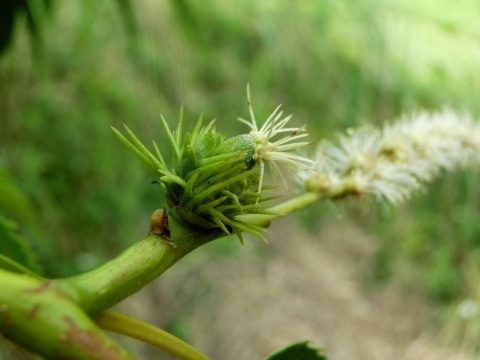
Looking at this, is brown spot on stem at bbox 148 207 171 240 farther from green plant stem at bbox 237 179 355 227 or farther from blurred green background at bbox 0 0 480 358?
blurred green background at bbox 0 0 480 358

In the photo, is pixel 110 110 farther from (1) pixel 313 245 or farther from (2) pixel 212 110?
(1) pixel 313 245

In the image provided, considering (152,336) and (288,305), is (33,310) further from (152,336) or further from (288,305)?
(288,305)

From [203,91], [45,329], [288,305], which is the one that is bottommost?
[45,329]

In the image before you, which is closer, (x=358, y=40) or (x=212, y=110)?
(x=212, y=110)

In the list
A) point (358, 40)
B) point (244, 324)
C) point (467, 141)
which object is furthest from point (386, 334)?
point (467, 141)

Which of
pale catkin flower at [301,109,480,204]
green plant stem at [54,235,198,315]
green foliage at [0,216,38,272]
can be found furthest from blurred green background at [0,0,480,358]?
green plant stem at [54,235,198,315]

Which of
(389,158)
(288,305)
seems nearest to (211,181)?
(389,158)

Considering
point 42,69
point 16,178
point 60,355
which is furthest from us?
point 42,69
